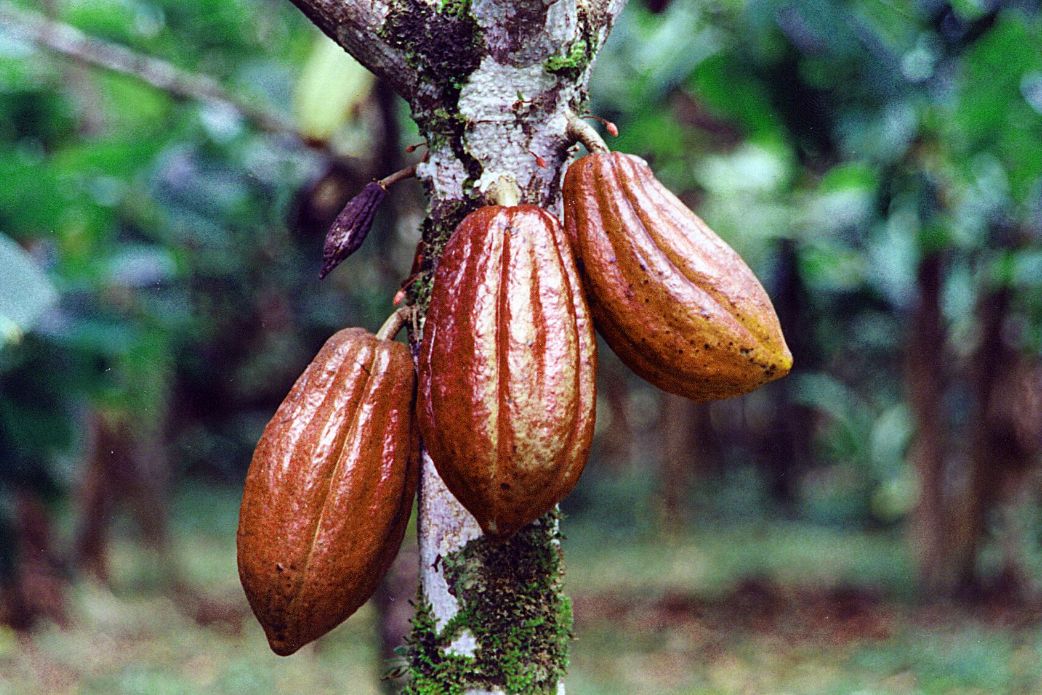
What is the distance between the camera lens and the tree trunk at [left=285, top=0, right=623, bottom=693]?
104cm

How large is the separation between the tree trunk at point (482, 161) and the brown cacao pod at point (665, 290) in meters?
0.07

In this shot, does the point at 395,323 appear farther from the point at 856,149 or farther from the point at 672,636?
the point at 672,636

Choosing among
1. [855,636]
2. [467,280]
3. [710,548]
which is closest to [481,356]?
[467,280]

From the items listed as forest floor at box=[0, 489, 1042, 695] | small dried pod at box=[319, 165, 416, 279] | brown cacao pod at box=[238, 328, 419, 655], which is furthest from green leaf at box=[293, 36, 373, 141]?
forest floor at box=[0, 489, 1042, 695]

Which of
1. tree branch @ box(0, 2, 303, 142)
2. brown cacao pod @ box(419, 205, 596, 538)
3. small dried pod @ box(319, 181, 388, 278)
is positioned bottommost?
brown cacao pod @ box(419, 205, 596, 538)

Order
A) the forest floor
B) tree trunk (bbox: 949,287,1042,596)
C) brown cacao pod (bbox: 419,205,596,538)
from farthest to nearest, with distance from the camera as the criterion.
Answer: tree trunk (bbox: 949,287,1042,596), the forest floor, brown cacao pod (bbox: 419,205,596,538)

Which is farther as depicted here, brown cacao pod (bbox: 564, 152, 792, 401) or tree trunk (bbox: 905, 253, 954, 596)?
tree trunk (bbox: 905, 253, 954, 596)

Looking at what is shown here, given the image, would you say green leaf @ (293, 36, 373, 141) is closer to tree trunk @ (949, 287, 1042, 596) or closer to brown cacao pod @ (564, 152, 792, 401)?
brown cacao pod @ (564, 152, 792, 401)

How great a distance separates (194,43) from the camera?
408 centimetres

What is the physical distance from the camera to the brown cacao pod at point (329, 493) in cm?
106

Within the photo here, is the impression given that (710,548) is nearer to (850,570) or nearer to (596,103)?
(850,570)

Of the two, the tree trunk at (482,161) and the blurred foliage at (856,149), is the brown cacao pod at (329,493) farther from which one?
the blurred foliage at (856,149)

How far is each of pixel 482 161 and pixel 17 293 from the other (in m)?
1.41

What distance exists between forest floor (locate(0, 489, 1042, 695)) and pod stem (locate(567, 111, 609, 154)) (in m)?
3.32
